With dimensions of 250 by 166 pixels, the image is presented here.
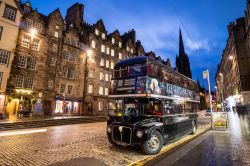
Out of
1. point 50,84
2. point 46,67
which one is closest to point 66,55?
point 46,67

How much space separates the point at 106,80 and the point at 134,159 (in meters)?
30.8

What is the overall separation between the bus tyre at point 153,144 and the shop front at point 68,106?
2298cm

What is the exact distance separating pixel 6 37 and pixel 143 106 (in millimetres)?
23592

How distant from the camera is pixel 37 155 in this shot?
6750mm

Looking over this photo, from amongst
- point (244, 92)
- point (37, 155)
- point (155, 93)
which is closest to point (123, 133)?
point (155, 93)

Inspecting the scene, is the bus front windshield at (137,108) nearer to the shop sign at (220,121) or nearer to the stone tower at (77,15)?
the shop sign at (220,121)

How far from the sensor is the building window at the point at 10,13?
22.1m

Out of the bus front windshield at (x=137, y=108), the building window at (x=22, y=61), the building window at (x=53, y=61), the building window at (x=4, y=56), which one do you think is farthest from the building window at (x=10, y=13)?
the bus front windshield at (x=137, y=108)

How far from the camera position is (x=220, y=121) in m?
14.0

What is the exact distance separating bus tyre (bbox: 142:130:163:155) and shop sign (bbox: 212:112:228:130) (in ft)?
29.9

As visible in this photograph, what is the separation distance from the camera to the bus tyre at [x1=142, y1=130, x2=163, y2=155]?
7.04m

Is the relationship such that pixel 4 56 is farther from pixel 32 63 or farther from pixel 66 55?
pixel 66 55

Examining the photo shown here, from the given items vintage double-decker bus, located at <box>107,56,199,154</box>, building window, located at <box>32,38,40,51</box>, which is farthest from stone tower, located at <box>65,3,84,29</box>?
vintage double-decker bus, located at <box>107,56,199,154</box>

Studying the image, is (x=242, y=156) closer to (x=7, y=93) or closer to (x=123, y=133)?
(x=123, y=133)
